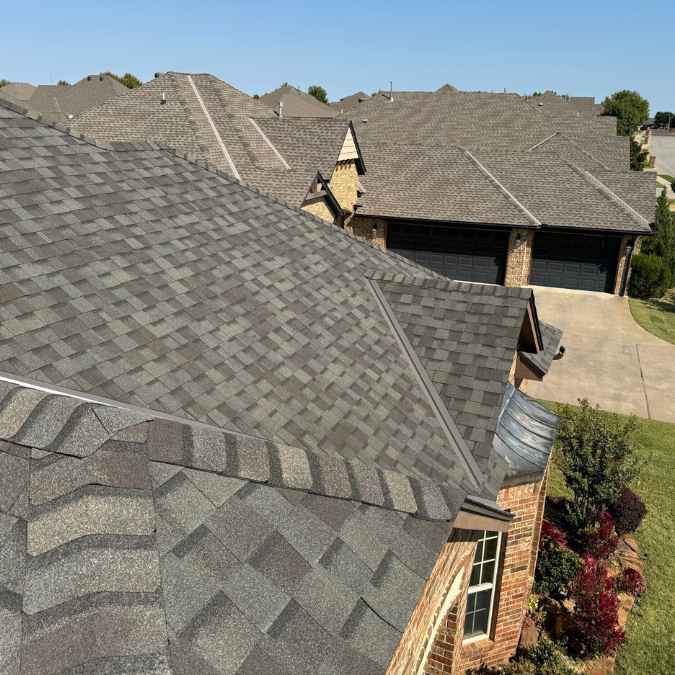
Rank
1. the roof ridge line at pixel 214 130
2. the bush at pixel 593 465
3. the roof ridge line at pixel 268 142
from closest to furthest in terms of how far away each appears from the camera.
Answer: the bush at pixel 593 465
the roof ridge line at pixel 214 130
the roof ridge line at pixel 268 142

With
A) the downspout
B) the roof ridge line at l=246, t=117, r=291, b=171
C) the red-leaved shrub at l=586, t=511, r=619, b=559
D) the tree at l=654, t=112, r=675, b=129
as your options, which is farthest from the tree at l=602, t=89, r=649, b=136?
the tree at l=654, t=112, r=675, b=129

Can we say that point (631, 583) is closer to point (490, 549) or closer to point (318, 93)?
point (490, 549)

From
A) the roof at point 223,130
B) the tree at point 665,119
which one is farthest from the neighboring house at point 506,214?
the tree at point 665,119

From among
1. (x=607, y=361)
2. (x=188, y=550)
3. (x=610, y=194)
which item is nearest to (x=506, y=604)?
(x=188, y=550)

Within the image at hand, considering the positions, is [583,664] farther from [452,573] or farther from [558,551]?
[452,573]

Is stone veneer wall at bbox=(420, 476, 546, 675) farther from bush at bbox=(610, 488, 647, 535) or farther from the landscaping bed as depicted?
→ bush at bbox=(610, 488, 647, 535)

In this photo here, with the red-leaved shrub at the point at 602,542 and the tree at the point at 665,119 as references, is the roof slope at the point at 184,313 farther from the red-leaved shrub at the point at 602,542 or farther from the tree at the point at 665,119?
the tree at the point at 665,119
